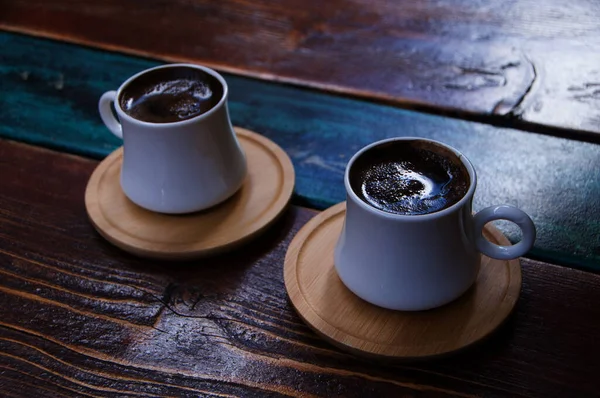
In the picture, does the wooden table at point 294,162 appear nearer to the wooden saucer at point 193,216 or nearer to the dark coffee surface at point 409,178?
the wooden saucer at point 193,216

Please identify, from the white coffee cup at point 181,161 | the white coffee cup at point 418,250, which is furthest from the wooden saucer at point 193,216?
the white coffee cup at point 418,250

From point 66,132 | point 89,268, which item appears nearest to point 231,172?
point 89,268

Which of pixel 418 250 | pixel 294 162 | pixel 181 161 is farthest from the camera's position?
pixel 294 162

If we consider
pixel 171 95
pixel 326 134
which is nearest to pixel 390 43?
pixel 326 134

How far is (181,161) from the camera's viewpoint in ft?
2.39

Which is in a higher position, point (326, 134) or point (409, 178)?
point (409, 178)

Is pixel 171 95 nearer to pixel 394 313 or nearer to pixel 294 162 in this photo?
pixel 294 162

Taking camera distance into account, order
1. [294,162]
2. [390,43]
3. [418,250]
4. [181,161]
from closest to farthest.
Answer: [418,250], [181,161], [294,162], [390,43]

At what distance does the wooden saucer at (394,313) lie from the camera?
60 cm

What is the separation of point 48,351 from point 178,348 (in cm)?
12

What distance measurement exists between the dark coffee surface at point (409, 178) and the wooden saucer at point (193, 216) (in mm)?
154

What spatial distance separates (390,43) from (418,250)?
54 cm

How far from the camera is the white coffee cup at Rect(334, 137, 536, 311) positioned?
589 millimetres

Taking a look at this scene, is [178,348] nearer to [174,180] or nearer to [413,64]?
[174,180]
